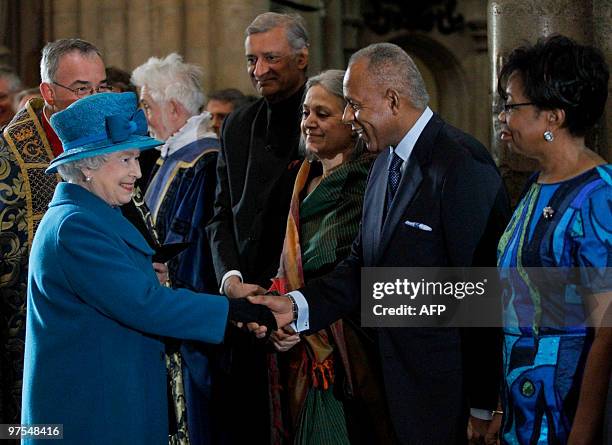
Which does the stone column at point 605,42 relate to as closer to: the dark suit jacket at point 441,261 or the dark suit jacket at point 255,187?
the dark suit jacket at point 441,261

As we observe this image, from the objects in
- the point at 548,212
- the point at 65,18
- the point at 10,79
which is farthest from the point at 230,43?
the point at 548,212

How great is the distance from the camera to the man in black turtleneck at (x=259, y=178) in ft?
13.7

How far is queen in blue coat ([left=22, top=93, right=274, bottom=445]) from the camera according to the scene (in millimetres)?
2867

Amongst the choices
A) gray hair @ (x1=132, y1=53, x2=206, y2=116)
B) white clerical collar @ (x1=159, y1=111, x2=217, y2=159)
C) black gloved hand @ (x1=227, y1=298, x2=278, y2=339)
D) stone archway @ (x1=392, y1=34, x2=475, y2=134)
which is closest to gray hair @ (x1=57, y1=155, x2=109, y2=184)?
black gloved hand @ (x1=227, y1=298, x2=278, y2=339)

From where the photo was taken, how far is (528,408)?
2736 mm

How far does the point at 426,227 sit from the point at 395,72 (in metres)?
0.50

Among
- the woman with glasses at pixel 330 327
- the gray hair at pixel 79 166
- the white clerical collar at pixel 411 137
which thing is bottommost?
the woman with glasses at pixel 330 327

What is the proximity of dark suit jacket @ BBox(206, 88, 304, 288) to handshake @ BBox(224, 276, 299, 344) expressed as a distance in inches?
21.5

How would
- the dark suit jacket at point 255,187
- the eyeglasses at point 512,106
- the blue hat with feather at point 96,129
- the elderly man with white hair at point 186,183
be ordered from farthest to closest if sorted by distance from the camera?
the elderly man with white hair at point 186,183
the dark suit jacket at point 255,187
the blue hat with feather at point 96,129
the eyeglasses at point 512,106

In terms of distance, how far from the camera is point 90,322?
290cm

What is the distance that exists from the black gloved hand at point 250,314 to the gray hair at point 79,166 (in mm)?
578

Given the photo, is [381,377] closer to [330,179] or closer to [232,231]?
[330,179]

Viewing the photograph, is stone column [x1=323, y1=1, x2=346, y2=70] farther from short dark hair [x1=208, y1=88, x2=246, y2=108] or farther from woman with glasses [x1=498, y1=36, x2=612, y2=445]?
woman with glasses [x1=498, y1=36, x2=612, y2=445]

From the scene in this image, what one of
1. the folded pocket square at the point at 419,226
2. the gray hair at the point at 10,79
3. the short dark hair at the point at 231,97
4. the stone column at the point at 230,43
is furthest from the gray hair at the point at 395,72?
the stone column at the point at 230,43
